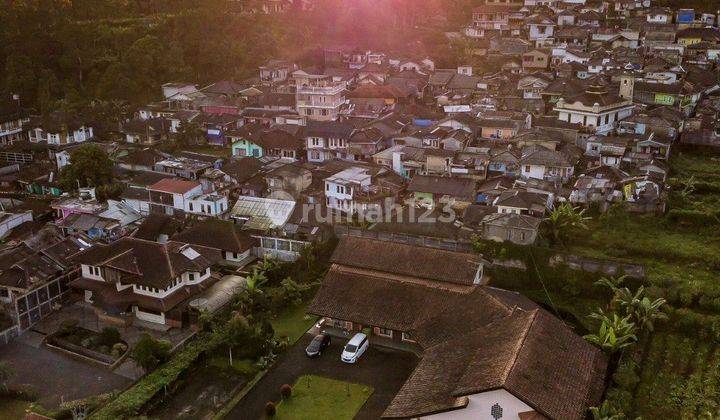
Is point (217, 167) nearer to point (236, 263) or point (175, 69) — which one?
point (236, 263)

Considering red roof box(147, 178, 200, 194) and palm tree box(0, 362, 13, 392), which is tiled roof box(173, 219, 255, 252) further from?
palm tree box(0, 362, 13, 392)

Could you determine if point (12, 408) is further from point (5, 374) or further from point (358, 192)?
point (358, 192)

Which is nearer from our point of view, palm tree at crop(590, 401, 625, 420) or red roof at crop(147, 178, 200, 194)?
palm tree at crop(590, 401, 625, 420)

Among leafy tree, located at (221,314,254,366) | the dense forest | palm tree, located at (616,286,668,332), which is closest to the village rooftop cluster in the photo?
leafy tree, located at (221,314,254,366)

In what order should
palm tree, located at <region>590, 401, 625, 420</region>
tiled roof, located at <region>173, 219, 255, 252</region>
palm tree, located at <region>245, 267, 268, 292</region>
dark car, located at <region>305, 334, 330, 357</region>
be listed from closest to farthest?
palm tree, located at <region>590, 401, 625, 420</region> < dark car, located at <region>305, 334, 330, 357</region> < palm tree, located at <region>245, 267, 268, 292</region> < tiled roof, located at <region>173, 219, 255, 252</region>

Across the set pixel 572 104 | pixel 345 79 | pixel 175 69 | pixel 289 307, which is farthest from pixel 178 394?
pixel 175 69

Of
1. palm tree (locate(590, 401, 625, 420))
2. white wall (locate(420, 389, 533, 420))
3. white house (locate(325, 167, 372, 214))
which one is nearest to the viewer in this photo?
white wall (locate(420, 389, 533, 420))

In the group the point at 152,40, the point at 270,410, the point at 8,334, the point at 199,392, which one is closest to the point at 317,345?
the point at 270,410
